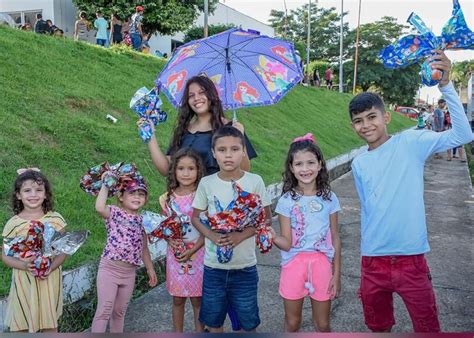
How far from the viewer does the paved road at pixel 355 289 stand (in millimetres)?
3645

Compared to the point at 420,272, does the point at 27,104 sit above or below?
above

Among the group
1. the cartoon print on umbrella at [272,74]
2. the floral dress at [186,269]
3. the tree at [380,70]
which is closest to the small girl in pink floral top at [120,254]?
the floral dress at [186,269]

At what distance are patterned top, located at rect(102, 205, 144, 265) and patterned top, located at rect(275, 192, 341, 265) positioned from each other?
35.2 inches

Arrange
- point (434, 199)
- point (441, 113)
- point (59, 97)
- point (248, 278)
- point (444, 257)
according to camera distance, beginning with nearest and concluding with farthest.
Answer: point (248, 278), point (444, 257), point (59, 97), point (434, 199), point (441, 113)

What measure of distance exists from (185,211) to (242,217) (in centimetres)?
50

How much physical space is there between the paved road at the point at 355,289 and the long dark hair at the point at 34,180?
1.09 m

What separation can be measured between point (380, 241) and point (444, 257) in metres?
2.88

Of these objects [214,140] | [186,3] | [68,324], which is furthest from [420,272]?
[186,3]

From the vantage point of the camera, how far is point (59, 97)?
22.6 feet

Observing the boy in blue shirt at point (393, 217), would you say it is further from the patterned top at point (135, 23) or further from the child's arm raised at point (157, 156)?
the patterned top at point (135, 23)

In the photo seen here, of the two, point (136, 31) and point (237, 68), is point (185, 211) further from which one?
point (136, 31)

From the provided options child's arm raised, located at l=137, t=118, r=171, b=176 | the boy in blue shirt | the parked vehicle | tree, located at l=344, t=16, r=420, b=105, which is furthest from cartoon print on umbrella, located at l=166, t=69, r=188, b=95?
tree, located at l=344, t=16, r=420, b=105

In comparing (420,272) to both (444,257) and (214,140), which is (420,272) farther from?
(444,257)

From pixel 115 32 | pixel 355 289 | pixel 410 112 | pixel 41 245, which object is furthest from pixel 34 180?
pixel 410 112
